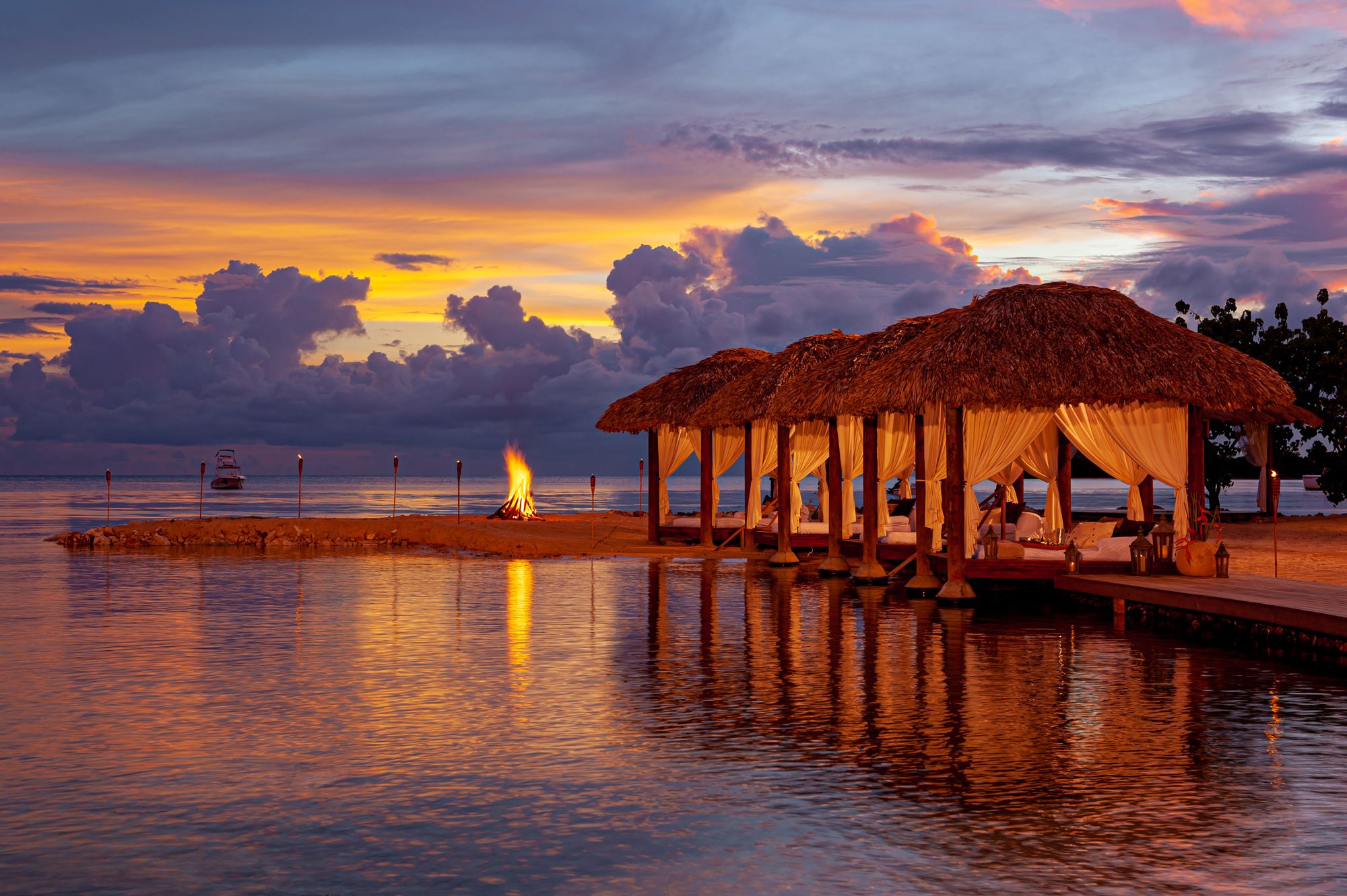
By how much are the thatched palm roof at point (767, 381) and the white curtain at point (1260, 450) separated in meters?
13.2

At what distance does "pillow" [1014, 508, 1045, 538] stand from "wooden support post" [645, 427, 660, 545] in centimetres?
1053

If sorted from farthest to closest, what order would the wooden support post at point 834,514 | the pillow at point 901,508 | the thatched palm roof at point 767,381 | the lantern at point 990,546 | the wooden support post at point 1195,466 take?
the pillow at point 901,508 → the thatched palm roof at point 767,381 → the wooden support post at point 834,514 → the lantern at point 990,546 → the wooden support post at point 1195,466

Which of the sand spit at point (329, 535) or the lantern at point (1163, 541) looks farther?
the sand spit at point (329, 535)

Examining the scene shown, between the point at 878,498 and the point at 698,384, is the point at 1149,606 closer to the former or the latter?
the point at 878,498

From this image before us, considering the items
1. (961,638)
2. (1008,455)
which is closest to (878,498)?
(1008,455)

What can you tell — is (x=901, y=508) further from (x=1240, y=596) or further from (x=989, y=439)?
(x=1240, y=596)

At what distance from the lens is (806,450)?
30.1 meters

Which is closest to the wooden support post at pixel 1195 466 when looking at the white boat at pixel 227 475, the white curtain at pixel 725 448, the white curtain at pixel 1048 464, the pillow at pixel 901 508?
the white curtain at pixel 1048 464

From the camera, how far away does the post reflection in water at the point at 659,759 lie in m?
6.76

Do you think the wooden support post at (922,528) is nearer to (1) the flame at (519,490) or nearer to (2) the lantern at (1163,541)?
(2) the lantern at (1163,541)

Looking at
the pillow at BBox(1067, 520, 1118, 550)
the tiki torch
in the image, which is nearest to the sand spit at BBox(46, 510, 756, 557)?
the pillow at BBox(1067, 520, 1118, 550)

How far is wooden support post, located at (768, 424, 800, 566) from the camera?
2714 cm

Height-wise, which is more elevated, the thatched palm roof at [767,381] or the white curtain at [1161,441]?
the thatched palm roof at [767,381]

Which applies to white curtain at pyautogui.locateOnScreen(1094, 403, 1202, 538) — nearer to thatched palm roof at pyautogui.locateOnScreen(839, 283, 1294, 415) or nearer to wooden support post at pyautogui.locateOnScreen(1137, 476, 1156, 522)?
thatched palm roof at pyautogui.locateOnScreen(839, 283, 1294, 415)
